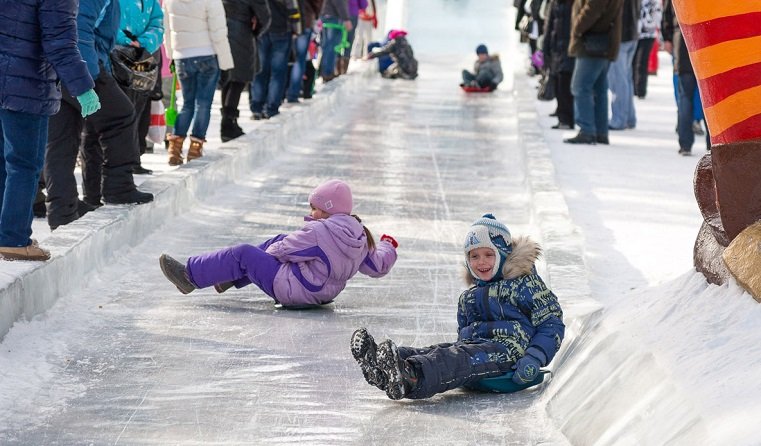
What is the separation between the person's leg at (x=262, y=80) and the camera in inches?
563

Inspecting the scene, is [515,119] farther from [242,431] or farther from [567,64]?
[242,431]

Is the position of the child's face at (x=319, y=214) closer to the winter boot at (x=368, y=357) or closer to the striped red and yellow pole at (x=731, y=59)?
the winter boot at (x=368, y=357)

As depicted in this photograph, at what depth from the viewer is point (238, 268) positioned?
6637mm

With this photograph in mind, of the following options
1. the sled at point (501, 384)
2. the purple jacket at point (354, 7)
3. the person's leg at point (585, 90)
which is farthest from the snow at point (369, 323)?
the purple jacket at point (354, 7)

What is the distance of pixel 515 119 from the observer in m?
18.2

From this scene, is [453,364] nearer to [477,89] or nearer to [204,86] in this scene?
[204,86]

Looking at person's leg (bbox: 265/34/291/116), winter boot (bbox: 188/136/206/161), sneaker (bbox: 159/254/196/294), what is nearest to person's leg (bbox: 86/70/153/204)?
sneaker (bbox: 159/254/196/294)

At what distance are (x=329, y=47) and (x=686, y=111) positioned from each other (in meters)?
9.88

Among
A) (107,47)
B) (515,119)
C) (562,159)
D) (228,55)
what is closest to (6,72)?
(107,47)

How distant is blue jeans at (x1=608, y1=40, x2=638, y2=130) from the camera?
14.5 m

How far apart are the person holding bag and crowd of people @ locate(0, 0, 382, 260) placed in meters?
2.87

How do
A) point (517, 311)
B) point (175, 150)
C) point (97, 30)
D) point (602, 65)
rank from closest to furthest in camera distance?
1. point (517, 311)
2. point (97, 30)
3. point (175, 150)
4. point (602, 65)

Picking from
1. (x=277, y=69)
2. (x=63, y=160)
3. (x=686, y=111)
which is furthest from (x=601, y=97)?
(x=63, y=160)

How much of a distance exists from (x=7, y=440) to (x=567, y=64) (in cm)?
1096
